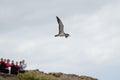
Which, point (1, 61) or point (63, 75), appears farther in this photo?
point (63, 75)

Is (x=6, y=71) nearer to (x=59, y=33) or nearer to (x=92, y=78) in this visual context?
(x=59, y=33)

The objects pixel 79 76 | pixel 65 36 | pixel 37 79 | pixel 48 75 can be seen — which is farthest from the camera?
pixel 79 76

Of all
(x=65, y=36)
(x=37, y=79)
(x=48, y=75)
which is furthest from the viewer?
(x=48, y=75)

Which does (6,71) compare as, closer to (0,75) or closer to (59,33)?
(0,75)

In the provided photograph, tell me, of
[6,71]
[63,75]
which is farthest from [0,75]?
[63,75]

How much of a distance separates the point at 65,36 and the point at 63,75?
17.0 m

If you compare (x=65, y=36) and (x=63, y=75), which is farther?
(x=63, y=75)

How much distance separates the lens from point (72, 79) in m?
102

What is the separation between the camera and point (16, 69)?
9194cm

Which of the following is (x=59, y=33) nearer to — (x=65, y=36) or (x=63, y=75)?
(x=65, y=36)

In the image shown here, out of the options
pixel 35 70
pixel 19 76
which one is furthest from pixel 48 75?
pixel 19 76

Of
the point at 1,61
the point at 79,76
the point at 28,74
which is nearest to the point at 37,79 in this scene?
the point at 28,74

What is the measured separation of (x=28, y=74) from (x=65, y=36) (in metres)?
8.68

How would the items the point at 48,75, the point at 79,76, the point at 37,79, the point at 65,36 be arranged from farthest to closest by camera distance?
the point at 79,76 < the point at 48,75 < the point at 37,79 < the point at 65,36
